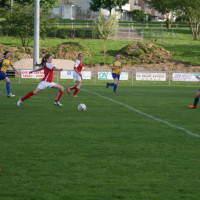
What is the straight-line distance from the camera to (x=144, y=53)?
62188 mm

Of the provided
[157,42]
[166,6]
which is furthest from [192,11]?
[166,6]

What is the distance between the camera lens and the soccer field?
783cm

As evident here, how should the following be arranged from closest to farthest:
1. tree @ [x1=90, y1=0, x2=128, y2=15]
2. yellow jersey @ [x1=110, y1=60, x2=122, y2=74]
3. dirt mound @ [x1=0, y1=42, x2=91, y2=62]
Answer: yellow jersey @ [x1=110, y1=60, x2=122, y2=74] → dirt mound @ [x1=0, y1=42, x2=91, y2=62] → tree @ [x1=90, y1=0, x2=128, y2=15]

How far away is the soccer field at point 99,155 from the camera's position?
308 inches

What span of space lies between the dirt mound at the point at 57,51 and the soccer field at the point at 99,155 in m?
42.3

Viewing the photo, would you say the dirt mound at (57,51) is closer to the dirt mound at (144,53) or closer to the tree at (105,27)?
the dirt mound at (144,53)

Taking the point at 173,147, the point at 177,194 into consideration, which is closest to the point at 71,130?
the point at 173,147

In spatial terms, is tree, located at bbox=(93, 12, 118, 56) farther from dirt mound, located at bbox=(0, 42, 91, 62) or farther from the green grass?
dirt mound, located at bbox=(0, 42, 91, 62)

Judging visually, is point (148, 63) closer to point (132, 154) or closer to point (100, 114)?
point (100, 114)

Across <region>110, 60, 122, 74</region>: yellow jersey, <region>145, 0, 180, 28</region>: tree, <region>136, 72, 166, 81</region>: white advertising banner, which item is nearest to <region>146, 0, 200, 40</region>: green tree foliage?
<region>145, 0, 180, 28</region>: tree

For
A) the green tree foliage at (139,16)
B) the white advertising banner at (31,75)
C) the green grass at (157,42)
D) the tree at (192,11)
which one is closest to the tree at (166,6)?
the tree at (192,11)

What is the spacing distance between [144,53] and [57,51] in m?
9.43

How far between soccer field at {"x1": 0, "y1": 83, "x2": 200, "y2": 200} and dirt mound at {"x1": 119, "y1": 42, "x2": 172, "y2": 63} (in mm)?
43165

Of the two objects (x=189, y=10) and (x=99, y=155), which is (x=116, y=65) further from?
(x=189, y=10)
